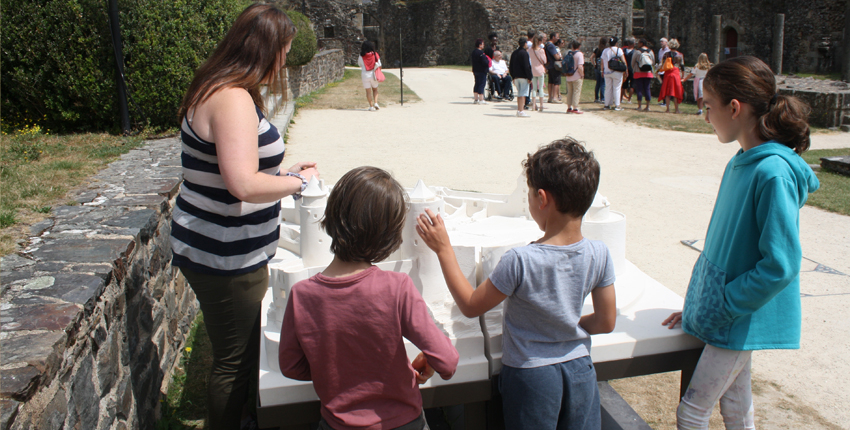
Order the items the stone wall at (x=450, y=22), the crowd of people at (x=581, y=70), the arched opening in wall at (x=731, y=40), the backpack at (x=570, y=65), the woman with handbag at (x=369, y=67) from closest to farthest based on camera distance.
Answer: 1. the woman with handbag at (x=369, y=67)
2. the crowd of people at (x=581, y=70)
3. the backpack at (x=570, y=65)
4. the arched opening in wall at (x=731, y=40)
5. the stone wall at (x=450, y=22)

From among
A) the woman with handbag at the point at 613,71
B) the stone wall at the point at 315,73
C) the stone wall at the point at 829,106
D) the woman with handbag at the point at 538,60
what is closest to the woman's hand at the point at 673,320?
the stone wall at the point at 315,73

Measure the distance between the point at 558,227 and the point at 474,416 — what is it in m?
0.79

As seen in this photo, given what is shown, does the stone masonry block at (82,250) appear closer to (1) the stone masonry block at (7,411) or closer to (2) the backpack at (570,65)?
(1) the stone masonry block at (7,411)

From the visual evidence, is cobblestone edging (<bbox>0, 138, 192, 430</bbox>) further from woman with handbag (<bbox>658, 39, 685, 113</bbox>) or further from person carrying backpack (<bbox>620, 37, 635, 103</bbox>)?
person carrying backpack (<bbox>620, 37, 635, 103</bbox>)

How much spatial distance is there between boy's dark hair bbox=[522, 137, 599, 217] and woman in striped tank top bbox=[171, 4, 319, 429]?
2.63 feet

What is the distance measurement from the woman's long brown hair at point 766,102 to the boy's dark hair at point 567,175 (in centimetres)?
63

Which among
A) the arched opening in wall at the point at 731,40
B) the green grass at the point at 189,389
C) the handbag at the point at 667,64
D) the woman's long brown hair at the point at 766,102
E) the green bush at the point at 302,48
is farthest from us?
the arched opening in wall at the point at 731,40

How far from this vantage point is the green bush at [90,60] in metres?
5.57

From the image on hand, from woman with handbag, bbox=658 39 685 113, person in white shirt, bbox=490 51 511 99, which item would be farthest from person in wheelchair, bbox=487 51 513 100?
woman with handbag, bbox=658 39 685 113

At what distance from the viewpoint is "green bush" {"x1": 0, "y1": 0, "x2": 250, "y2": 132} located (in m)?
5.57

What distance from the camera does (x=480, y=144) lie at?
9.59 meters

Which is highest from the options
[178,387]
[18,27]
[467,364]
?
[18,27]

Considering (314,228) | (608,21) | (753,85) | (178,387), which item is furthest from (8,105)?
(608,21)

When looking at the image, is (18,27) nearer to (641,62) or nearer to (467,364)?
(467,364)
